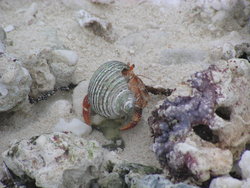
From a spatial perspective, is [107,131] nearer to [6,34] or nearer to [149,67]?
[149,67]

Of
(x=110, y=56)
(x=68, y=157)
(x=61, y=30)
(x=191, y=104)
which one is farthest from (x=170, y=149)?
A: (x=61, y=30)

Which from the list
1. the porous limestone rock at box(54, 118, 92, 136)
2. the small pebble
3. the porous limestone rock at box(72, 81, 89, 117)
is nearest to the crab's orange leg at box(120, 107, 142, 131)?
the porous limestone rock at box(54, 118, 92, 136)

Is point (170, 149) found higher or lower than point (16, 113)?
higher

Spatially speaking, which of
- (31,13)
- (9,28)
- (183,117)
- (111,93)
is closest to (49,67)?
(111,93)

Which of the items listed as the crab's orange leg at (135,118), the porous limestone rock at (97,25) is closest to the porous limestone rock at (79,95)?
the crab's orange leg at (135,118)

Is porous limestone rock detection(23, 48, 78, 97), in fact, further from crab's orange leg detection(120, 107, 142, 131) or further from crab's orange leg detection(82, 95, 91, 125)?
crab's orange leg detection(120, 107, 142, 131)

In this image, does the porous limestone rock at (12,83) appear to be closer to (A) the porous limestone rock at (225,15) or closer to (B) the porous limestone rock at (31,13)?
(B) the porous limestone rock at (31,13)

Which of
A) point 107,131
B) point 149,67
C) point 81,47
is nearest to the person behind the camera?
point 107,131
